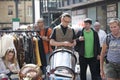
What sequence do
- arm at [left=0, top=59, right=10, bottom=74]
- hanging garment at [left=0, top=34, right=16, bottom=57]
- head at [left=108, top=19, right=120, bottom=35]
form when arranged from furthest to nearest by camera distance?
hanging garment at [left=0, top=34, right=16, bottom=57], arm at [left=0, top=59, right=10, bottom=74], head at [left=108, top=19, right=120, bottom=35]

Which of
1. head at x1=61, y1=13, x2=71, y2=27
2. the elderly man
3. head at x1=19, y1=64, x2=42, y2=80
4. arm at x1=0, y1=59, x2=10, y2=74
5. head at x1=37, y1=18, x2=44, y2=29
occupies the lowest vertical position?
arm at x1=0, y1=59, x2=10, y2=74

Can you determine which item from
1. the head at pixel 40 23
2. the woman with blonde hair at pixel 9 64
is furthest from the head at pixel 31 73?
the head at pixel 40 23

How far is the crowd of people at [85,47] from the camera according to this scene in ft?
23.3

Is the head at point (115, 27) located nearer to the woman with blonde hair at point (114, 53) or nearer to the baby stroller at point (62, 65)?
the woman with blonde hair at point (114, 53)

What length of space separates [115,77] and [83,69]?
2.45 m

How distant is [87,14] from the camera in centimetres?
2511

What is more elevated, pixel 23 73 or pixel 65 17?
pixel 65 17

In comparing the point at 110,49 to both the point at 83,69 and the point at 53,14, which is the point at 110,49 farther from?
the point at 53,14

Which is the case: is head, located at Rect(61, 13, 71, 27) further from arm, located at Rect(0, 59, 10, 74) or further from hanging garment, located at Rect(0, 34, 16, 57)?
hanging garment, located at Rect(0, 34, 16, 57)

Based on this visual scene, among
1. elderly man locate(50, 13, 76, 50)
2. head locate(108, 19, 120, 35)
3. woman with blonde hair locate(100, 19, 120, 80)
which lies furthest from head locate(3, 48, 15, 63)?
→ head locate(108, 19, 120, 35)

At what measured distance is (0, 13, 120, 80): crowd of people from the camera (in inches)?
279

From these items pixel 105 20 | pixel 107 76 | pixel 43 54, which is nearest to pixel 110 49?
pixel 107 76

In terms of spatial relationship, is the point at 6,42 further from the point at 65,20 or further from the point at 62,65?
the point at 62,65

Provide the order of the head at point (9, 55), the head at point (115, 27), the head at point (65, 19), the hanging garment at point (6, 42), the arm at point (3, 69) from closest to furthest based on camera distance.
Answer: the head at point (115, 27)
the head at point (65, 19)
the arm at point (3, 69)
the head at point (9, 55)
the hanging garment at point (6, 42)
